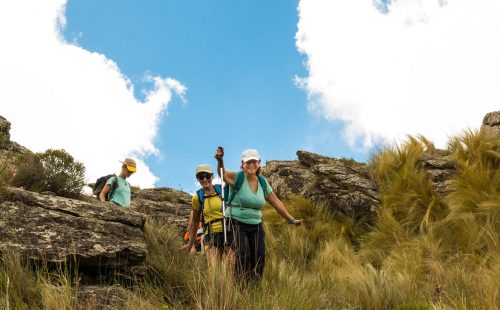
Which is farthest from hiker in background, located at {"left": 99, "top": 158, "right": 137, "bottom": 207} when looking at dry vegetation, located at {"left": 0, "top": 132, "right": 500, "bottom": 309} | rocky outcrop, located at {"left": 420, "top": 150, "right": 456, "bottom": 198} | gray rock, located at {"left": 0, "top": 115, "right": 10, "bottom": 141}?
gray rock, located at {"left": 0, "top": 115, "right": 10, "bottom": 141}

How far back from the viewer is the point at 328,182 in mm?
11312

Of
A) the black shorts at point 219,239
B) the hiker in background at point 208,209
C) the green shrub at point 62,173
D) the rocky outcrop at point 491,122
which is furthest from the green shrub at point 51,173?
the rocky outcrop at point 491,122

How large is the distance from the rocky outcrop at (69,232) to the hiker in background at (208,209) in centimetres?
84

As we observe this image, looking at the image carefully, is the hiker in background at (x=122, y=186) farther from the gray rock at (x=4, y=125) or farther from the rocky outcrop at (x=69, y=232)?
the gray rock at (x=4, y=125)

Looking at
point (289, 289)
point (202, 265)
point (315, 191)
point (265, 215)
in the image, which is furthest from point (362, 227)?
point (289, 289)

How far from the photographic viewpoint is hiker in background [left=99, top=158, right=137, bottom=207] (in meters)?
8.51

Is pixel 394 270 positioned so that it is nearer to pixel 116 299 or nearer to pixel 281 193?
pixel 116 299

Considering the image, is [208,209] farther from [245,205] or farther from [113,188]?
[113,188]

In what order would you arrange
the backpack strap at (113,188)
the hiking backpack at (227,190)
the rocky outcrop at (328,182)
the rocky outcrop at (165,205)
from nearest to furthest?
the hiking backpack at (227,190) → the backpack strap at (113,188) → the rocky outcrop at (328,182) → the rocky outcrop at (165,205)

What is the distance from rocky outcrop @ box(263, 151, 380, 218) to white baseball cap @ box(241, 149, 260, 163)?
4.88 m

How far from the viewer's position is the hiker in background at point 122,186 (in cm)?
851

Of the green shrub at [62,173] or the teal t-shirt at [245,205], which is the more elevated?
the green shrub at [62,173]

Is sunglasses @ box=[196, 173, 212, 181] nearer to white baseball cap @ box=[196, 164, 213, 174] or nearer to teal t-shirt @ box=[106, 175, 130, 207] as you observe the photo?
white baseball cap @ box=[196, 164, 213, 174]

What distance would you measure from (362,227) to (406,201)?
1211 mm
